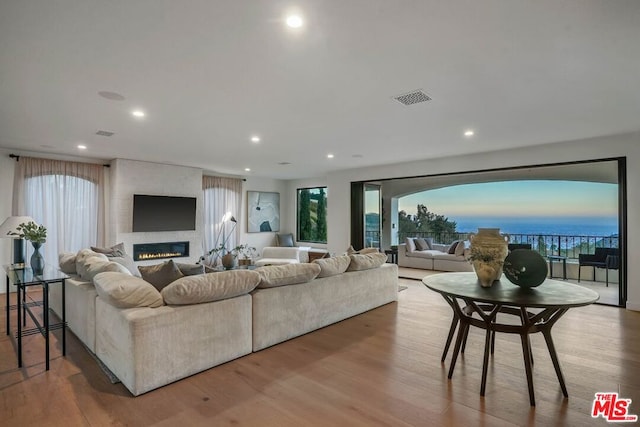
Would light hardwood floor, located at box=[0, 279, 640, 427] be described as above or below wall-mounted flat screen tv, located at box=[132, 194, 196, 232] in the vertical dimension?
below

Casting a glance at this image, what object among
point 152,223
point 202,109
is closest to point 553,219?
point 202,109

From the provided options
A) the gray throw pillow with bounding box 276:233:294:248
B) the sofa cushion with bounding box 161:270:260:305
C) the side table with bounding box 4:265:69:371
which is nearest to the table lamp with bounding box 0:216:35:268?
the side table with bounding box 4:265:69:371

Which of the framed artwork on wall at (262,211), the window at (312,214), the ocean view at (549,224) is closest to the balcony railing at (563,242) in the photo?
the ocean view at (549,224)

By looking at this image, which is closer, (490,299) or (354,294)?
(490,299)

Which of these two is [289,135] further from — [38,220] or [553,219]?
[553,219]

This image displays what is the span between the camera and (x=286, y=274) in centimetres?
334

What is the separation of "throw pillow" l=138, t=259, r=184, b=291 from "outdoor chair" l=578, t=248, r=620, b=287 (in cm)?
768

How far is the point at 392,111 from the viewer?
365 centimetres

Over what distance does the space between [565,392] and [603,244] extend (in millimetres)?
7505

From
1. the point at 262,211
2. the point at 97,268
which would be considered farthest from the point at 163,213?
the point at 97,268

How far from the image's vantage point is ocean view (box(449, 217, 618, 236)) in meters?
7.98

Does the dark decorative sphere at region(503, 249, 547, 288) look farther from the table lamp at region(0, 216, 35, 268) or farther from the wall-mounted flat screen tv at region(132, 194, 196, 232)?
Result: the wall-mounted flat screen tv at region(132, 194, 196, 232)

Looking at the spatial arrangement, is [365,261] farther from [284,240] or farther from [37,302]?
[284,240]

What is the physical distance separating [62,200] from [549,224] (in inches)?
449
